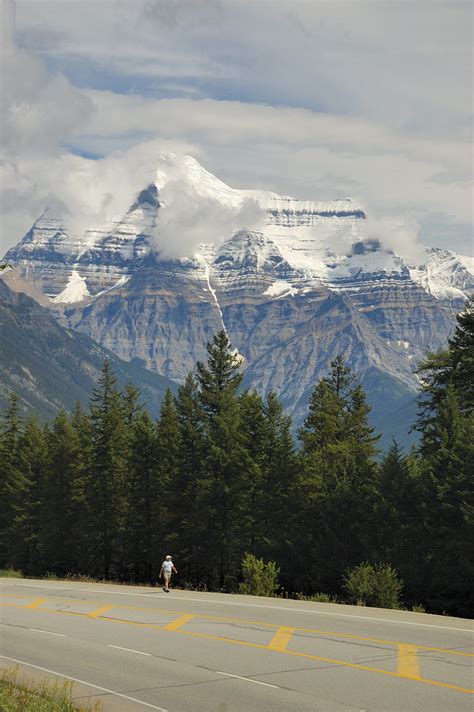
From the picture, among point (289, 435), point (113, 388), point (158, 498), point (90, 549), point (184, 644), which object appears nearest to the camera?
point (184, 644)

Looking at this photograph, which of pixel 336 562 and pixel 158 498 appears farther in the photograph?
pixel 158 498

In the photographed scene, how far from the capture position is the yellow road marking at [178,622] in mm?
29000

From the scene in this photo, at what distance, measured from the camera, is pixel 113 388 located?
9188cm

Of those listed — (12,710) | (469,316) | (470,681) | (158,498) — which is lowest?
(12,710)

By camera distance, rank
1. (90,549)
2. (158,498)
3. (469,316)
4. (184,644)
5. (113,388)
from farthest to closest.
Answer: (113,388)
(90,549)
(158,498)
(469,316)
(184,644)

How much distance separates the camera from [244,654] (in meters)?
24.2

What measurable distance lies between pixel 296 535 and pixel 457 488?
1520 cm

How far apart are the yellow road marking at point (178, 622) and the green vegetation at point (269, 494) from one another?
7.90m

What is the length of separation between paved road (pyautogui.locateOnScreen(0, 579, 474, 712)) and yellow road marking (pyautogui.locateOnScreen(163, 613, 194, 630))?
1.3 inches

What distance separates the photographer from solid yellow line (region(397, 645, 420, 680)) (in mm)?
21344

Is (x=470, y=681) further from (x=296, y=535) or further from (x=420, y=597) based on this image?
(x=296, y=535)

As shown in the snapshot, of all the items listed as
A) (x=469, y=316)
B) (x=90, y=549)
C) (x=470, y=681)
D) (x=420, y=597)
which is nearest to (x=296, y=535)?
(x=420, y=597)

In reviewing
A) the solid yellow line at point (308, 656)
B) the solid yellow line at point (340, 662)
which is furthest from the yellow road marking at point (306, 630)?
the solid yellow line at point (340, 662)

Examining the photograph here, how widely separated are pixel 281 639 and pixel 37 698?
9.08 meters
